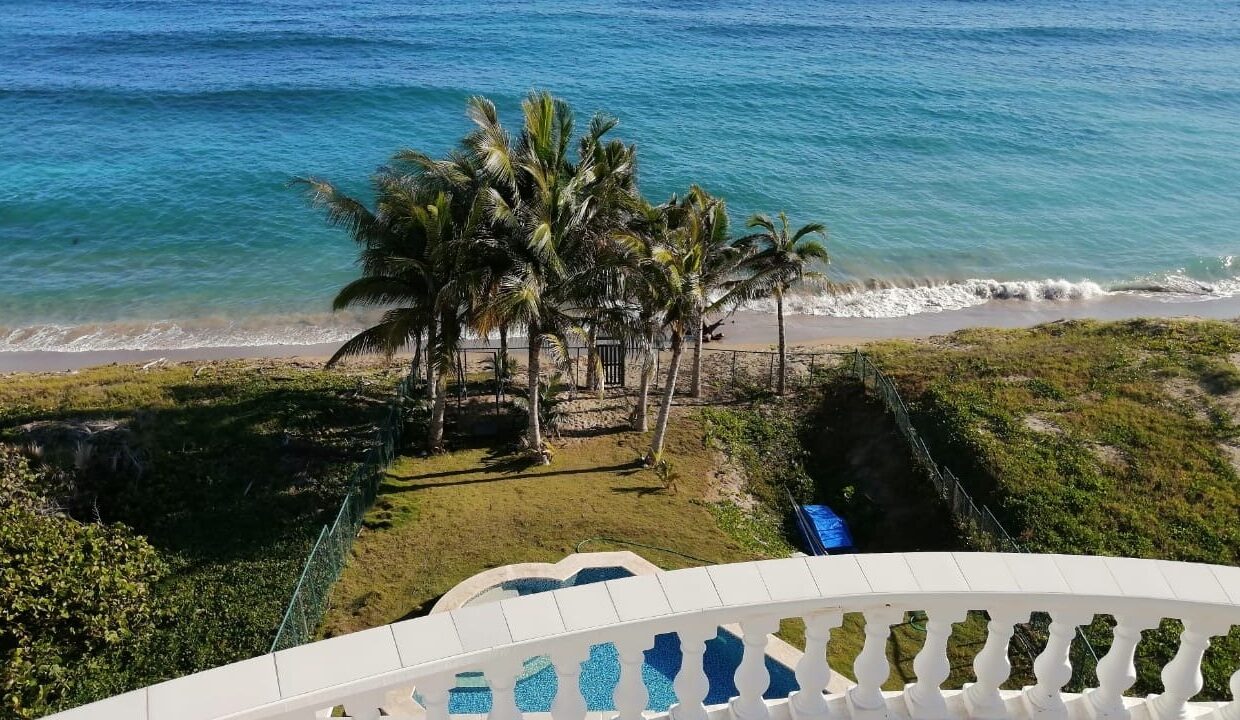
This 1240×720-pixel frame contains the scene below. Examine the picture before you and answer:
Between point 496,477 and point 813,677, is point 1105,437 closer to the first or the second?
point 496,477

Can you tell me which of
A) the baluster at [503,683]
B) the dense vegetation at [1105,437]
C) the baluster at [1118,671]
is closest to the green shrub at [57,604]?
the baluster at [503,683]

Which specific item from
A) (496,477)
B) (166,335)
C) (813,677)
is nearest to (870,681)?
(813,677)

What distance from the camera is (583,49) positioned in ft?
245

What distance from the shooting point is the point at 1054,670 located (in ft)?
16.8

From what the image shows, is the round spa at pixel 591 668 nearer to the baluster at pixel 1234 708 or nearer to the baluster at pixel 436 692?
the baluster at pixel 436 692

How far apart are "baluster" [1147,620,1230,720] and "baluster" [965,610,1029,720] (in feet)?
2.88

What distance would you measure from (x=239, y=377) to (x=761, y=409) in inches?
576

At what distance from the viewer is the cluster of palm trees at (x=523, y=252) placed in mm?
18406

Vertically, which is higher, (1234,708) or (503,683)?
(503,683)

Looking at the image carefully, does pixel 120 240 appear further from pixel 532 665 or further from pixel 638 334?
pixel 532 665

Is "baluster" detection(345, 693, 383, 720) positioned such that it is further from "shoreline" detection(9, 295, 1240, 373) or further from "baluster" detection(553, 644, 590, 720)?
"shoreline" detection(9, 295, 1240, 373)

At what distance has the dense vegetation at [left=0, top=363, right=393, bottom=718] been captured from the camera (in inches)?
549

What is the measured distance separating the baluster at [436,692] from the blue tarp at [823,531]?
15.1 metres

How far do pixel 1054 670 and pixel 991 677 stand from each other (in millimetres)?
347
